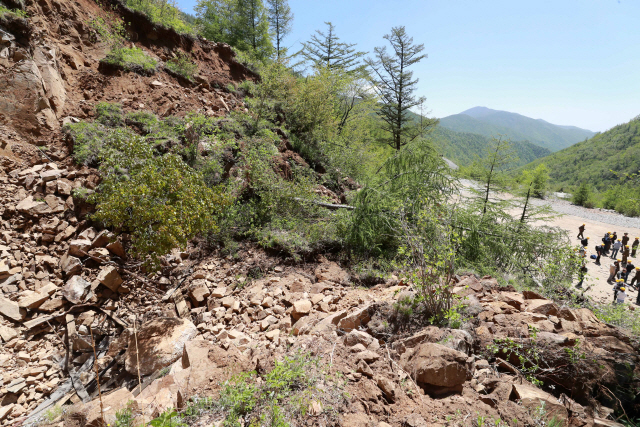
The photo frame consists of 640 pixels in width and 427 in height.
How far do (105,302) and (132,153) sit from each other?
242cm

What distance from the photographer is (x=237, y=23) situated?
15688 mm

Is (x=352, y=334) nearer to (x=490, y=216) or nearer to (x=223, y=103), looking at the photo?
(x=490, y=216)

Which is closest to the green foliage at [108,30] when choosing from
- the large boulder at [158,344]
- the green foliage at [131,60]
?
the green foliage at [131,60]

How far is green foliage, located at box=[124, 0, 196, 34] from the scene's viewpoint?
31.9 feet

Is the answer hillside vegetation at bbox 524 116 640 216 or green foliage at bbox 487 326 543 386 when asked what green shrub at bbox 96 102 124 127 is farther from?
hillside vegetation at bbox 524 116 640 216

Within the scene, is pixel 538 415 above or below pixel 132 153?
below

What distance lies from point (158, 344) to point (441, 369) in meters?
3.34

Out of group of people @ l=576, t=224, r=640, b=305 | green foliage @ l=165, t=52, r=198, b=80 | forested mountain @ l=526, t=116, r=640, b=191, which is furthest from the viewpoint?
forested mountain @ l=526, t=116, r=640, b=191

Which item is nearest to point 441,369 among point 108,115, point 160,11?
point 108,115

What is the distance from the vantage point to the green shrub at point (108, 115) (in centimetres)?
629

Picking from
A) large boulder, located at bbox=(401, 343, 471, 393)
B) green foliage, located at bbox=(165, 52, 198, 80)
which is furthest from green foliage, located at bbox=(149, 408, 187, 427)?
green foliage, located at bbox=(165, 52, 198, 80)

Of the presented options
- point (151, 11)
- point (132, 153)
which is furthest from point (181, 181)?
point (151, 11)

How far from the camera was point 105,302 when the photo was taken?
427 centimetres

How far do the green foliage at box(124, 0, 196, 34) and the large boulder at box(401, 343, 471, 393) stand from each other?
12.9 m
